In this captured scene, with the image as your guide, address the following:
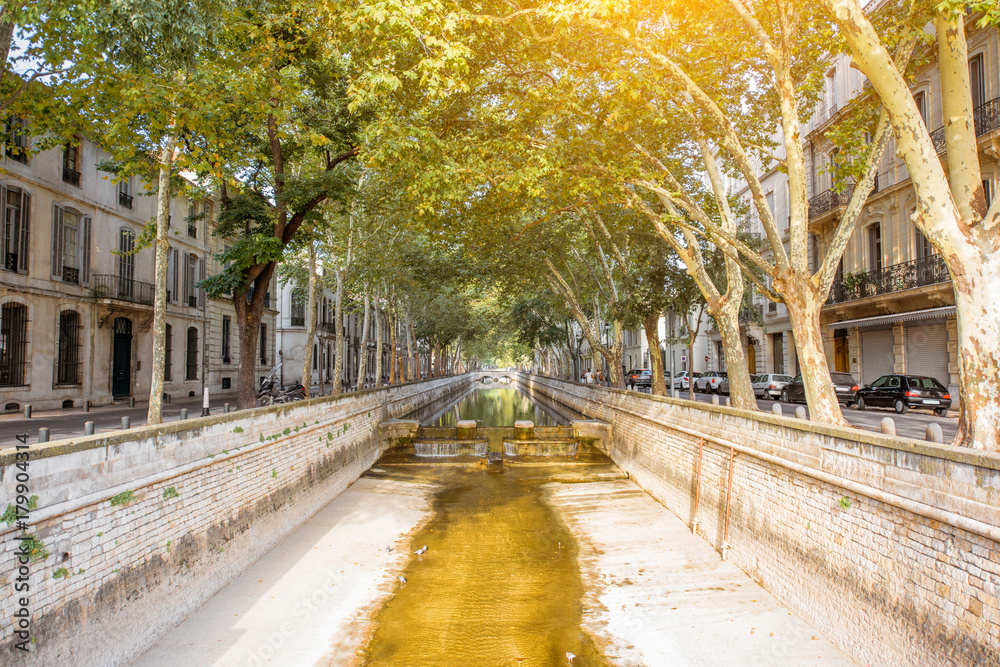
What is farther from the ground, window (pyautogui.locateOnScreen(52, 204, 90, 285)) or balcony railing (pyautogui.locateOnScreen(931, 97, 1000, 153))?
balcony railing (pyautogui.locateOnScreen(931, 97, 1000, 153))

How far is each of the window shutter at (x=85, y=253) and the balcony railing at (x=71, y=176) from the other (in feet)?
4.16

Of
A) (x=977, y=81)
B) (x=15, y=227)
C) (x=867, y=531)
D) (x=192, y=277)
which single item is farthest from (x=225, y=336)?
(x=977, y=81)

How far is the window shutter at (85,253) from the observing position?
20344 millimetres

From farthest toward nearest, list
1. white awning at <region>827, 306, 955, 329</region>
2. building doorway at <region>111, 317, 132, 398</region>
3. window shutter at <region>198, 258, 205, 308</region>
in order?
window shutter at <region>198, 258, 205, 308</region>, building doorway at <region>111, 317, 132, 398</region>, white awning at <region>827, 306, 955, 329</region>

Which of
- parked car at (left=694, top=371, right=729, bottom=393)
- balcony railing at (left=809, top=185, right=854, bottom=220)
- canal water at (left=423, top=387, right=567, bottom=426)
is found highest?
balcony railing at (left=809, top=185, right=854, bottom=220)

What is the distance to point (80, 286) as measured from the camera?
20016 millimetres

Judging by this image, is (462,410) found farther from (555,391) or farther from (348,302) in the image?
(348,302)

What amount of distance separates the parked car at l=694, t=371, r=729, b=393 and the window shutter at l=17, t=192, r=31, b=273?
3284 centimetres

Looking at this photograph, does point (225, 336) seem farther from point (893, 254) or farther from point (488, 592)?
point (893, 254)

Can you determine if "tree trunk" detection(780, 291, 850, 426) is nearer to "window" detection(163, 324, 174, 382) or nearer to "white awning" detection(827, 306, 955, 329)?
"white awning" detection(827, 306, 955, 329)

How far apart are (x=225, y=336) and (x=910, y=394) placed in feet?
101

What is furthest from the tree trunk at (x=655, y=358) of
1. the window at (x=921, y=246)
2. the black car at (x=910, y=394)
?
the window at (x=921, y=246)

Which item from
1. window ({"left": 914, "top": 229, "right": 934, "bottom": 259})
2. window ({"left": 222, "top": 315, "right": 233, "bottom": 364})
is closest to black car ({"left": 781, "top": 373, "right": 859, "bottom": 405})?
window ({"left": 914, "top": 229, "right": 934, "bottom": 259})

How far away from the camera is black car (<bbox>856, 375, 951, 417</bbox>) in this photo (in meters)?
19.4
